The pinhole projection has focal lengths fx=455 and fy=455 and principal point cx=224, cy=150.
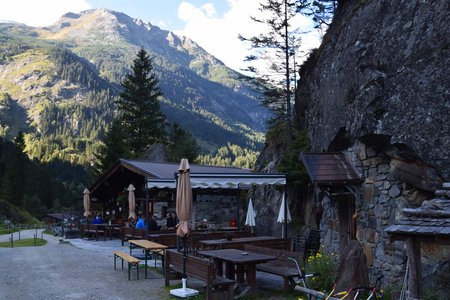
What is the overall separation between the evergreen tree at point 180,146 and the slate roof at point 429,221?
3192cm

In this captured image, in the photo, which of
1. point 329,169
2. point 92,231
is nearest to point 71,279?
point 329,169

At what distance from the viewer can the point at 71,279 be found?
36.5 feet

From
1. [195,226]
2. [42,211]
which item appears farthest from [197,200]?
[42,211]

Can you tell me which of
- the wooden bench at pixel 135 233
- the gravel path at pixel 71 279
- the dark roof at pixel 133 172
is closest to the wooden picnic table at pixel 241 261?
the gravel path at pixel 71 279

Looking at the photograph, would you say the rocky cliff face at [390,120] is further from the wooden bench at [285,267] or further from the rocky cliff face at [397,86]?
the wooden bench at [285,267]

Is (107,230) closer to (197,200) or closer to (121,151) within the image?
(197,200)

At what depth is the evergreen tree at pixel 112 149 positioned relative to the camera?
132ft

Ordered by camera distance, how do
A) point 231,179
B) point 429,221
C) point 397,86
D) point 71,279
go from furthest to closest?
point 231,179 < point 71,279 < point 397,86 < point 429,221

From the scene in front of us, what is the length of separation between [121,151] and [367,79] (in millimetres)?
32885

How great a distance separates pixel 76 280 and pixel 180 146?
3044 centimetres

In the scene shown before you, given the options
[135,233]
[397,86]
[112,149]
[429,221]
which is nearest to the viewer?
[429,221]

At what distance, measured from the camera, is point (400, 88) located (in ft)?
28.6

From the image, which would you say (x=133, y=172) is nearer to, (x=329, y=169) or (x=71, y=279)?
(x=71, y=279)

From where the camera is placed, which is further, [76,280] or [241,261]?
[76,280]
